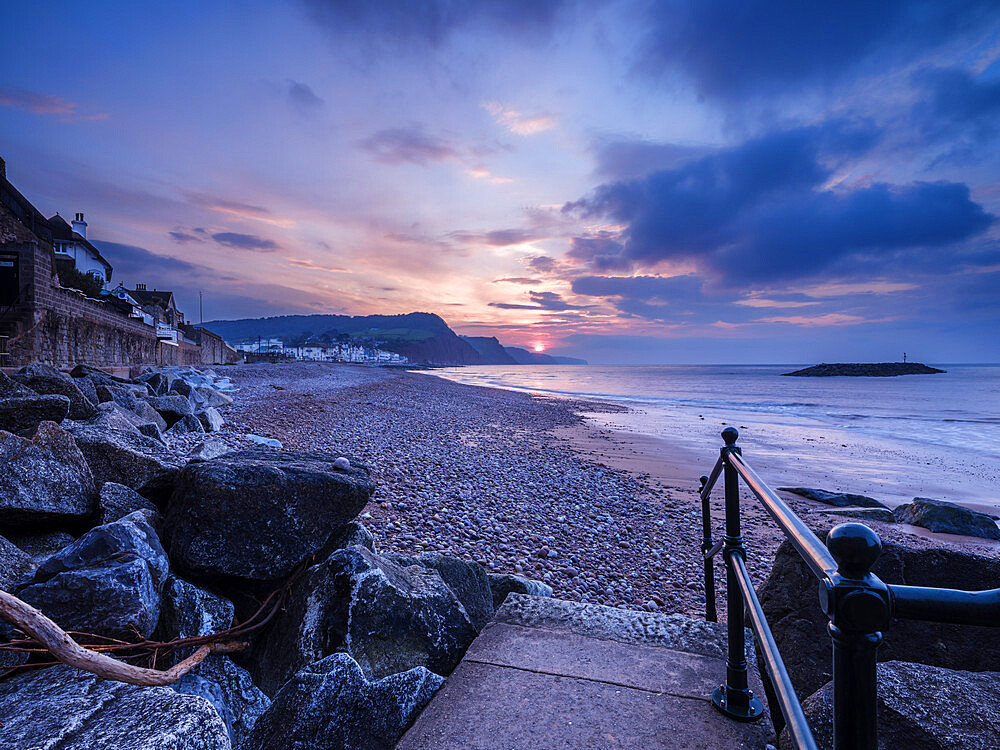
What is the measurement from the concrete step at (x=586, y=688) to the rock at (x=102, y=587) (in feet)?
5.37

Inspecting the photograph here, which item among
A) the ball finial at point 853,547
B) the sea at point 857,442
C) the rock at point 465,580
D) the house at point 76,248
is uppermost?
the house at point 76,248

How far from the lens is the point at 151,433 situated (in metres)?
6.03

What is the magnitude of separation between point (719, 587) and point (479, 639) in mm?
3504

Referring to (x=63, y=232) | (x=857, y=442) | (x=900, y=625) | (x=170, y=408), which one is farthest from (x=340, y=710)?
(x=63, y=232)

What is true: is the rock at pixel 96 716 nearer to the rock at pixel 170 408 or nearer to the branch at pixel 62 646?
the branch at pixel 62 646

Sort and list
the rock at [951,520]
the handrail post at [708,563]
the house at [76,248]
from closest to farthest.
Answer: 1. the handrail post at [708,563]
2. the rock at [951,520]
3. the house at [76,248]

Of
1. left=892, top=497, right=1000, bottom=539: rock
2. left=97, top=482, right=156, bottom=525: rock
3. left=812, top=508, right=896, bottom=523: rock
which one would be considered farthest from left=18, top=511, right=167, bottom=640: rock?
left=892, top=497, right=1000, bottom=539: rock

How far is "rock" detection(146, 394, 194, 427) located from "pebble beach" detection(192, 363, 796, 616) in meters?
0.98

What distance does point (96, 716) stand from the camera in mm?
1798

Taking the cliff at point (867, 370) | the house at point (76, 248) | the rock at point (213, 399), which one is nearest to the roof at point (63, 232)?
the house at point (76, 248)

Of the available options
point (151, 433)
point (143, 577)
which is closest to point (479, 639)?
point (143, 577)

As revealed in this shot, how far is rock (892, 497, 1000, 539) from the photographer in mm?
6965

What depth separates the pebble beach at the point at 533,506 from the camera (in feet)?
16.8

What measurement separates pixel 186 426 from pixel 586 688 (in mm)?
8272
